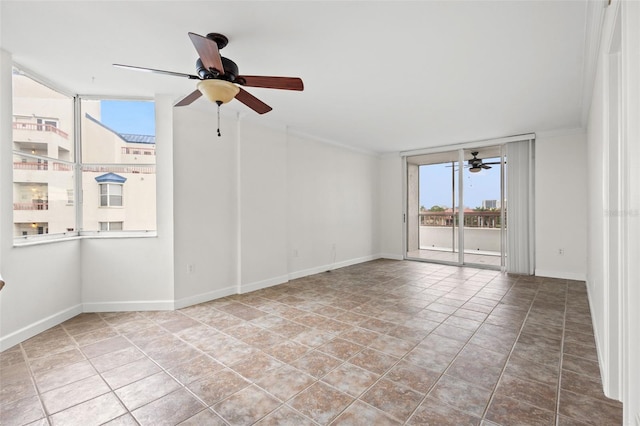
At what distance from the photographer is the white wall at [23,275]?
2.71 metres

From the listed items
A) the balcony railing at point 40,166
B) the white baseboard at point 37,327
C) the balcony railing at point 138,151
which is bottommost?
the white baseboard at point 37,327

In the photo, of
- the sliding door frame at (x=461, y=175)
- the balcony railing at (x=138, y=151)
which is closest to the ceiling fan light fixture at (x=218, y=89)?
the balcony railing at (x=138, y=151)

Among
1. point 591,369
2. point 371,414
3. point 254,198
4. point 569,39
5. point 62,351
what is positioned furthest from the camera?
point 254,198

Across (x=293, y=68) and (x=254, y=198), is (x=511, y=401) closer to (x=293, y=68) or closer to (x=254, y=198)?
(x=293, y=68)

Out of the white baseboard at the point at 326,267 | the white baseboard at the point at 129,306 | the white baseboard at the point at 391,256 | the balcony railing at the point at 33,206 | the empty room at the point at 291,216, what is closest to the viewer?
the empty room at the point at 291,216

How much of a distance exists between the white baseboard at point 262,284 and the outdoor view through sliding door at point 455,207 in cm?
349

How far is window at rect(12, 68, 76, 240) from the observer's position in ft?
9.71

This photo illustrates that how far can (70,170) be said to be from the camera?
356 cm

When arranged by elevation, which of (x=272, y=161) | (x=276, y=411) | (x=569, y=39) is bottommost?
(x=276, y=411)

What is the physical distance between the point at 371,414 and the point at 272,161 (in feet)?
12.6

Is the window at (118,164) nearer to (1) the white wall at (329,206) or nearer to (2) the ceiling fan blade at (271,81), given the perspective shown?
(2) the ceiling fan blade at (271,81)

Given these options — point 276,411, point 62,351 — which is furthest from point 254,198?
point 276,411

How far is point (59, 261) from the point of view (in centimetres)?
330

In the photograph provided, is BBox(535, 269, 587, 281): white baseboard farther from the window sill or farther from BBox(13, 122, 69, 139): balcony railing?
BBox(13, 122, 69, 139): balcony railing
